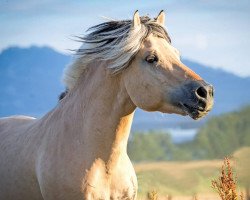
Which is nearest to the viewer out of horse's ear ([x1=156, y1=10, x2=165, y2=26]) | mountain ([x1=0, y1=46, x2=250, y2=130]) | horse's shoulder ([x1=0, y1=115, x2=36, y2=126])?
horse's ear ([x1=156, y1=10, x2=165, y2=26])

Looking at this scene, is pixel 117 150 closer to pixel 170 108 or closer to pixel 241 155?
pixel 170 108

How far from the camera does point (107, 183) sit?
5.75m

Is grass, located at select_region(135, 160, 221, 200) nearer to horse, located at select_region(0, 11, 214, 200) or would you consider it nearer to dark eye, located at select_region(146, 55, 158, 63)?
horse, located at select_region(0, 11, 214, 200)

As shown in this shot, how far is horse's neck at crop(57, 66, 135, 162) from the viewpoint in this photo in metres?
5.75

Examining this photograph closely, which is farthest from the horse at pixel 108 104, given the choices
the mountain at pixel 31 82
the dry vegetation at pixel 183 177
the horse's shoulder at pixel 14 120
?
the mountain at pixel 31 82

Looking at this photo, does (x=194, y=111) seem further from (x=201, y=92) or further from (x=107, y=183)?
(x=107, y=183)

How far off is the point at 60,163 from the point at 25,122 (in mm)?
1426

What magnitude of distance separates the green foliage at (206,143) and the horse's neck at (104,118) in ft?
12.4

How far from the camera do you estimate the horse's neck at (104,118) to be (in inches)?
226

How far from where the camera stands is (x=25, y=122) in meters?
7.11

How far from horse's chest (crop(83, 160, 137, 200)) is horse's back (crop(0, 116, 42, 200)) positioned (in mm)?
663

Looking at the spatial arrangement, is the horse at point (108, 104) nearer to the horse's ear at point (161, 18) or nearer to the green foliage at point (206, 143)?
the horse's ear at point (161, 18)

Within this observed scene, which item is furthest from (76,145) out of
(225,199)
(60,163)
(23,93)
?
(23,93)

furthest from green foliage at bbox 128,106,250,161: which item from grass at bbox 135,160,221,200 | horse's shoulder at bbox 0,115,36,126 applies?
horse's shoulder at bbox 0,115,36,126
